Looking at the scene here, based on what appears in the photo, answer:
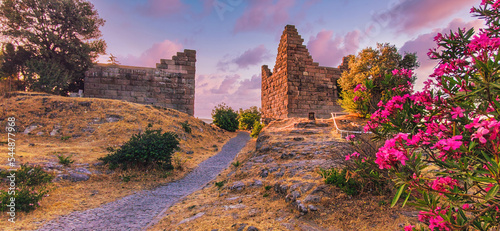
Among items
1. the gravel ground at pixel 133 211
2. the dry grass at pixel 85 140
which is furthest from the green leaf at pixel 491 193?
the dry grass at pixel 85 140

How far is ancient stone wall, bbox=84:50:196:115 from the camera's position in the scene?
690 inches

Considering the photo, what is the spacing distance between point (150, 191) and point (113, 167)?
2.09 m

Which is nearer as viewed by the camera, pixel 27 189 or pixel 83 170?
pixel 27 189

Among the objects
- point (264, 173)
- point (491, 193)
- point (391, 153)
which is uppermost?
point (391, 153)

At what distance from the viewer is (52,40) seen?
54.4 feet

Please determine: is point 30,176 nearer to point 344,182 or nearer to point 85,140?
point 85,140

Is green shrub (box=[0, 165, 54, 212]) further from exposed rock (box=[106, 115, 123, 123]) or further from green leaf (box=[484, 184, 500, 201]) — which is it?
green leaf (box=[484, 184, 500, 201])

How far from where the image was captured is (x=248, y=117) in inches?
1022

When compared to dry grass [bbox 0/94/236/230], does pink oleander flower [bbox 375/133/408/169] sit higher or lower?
higher

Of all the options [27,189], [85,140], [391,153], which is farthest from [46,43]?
[391,153]

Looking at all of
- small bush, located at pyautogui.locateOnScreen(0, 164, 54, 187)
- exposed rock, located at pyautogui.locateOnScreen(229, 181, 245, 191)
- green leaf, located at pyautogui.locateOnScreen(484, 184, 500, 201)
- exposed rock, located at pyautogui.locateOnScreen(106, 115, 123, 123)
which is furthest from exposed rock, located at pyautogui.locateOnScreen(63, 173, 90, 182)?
green leaf, located at pyautogui.locateOnScreen(484, 184, 500, 201)

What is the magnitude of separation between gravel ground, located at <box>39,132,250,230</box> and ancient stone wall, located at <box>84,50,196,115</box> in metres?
11.4

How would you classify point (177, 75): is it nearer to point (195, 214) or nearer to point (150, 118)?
point (150, 118)

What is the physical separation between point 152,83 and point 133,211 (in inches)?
560
